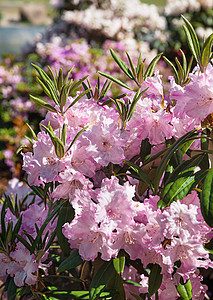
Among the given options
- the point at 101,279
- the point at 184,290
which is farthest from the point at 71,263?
the point at 184,290

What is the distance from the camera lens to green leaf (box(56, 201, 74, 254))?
1201 millimetres

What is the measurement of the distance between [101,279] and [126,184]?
0.94 feet

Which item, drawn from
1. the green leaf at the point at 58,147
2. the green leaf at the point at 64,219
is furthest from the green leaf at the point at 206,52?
the green leaf at the point at 64,219

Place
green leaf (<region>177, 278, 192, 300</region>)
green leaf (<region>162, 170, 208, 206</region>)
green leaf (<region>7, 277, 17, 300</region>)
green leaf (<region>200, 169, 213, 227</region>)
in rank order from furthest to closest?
green leaf (<region>7, 277, 17, 300</region>), green leaf (<region>177, 278, 192, 300</region>), green leaf (<region>162, 170, 208, 206</region>), green leaf (<region>200, 169, 213, 227</region>)

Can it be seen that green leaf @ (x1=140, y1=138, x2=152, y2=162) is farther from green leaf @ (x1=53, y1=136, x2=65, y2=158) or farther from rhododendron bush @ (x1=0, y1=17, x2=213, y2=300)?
green leaf @ (x1=53, y1=136, x2=65, y2=158)

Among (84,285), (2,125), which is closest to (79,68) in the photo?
(2,125)

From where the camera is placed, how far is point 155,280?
1193 mm

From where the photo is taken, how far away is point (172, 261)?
111 centimetres

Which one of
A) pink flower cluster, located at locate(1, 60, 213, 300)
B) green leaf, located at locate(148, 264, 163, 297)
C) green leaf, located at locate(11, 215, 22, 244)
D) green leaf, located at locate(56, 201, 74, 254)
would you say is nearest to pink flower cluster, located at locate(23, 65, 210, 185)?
pink flower cluster, located at locate(1, 60, 213, 300)

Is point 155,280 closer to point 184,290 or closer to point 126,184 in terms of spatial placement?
point 184,290

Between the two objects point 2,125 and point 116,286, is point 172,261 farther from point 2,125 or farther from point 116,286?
point 2,125

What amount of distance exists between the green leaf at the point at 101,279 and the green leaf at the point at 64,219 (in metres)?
0.12

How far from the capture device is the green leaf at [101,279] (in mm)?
1185

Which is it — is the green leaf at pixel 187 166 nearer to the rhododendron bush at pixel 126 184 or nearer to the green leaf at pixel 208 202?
the rhododendron bush at pixel 126 184
